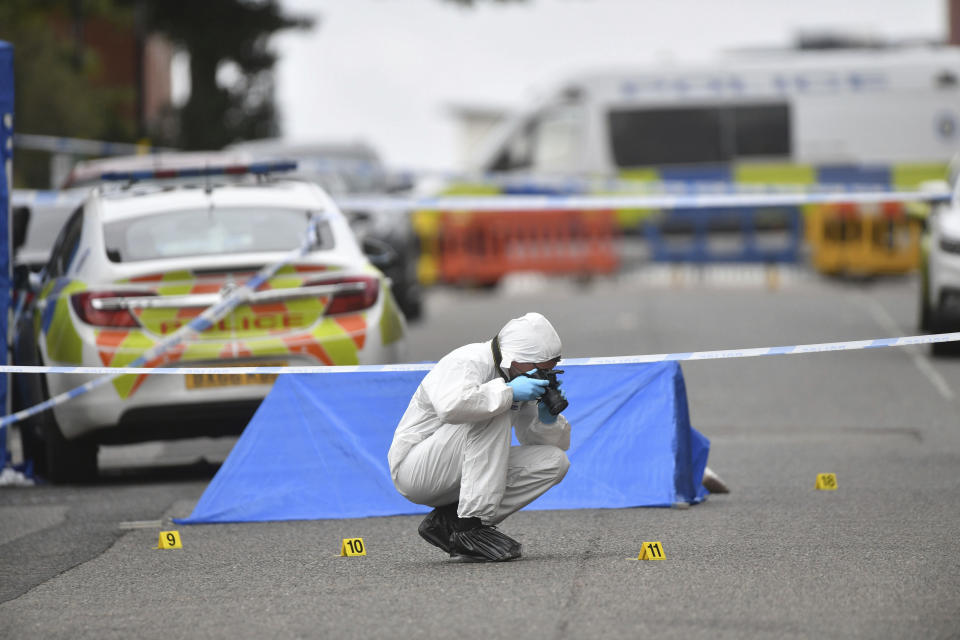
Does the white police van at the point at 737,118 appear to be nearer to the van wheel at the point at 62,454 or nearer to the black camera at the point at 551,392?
the van wheel at the point at 62,454

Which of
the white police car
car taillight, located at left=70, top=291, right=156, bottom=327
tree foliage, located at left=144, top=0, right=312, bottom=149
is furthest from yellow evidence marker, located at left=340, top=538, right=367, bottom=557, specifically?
tree foliage, located at left=144, top=0, right=312, bottom=149

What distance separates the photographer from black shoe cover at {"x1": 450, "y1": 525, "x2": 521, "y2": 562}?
296 inches

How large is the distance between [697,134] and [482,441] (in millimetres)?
21993

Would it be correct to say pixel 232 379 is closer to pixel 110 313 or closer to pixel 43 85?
pixel 110 313

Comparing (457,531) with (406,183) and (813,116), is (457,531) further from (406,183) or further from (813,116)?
(813,116)

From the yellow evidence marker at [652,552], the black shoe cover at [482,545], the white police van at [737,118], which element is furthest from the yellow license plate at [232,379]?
the white police van at [737,118]

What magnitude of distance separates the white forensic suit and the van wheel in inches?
123

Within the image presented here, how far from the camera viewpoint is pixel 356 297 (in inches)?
399

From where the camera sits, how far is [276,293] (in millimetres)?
9938

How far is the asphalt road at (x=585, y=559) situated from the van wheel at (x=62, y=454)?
131 millimetres

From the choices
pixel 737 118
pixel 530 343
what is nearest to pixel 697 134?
pixel 737 118

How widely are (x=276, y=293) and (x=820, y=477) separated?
2.89m

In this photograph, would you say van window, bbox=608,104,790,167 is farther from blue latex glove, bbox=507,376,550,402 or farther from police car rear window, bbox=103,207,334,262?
blue latex glove, bbox=507,376,550,402

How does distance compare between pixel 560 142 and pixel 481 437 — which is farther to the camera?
pixel 560 142
